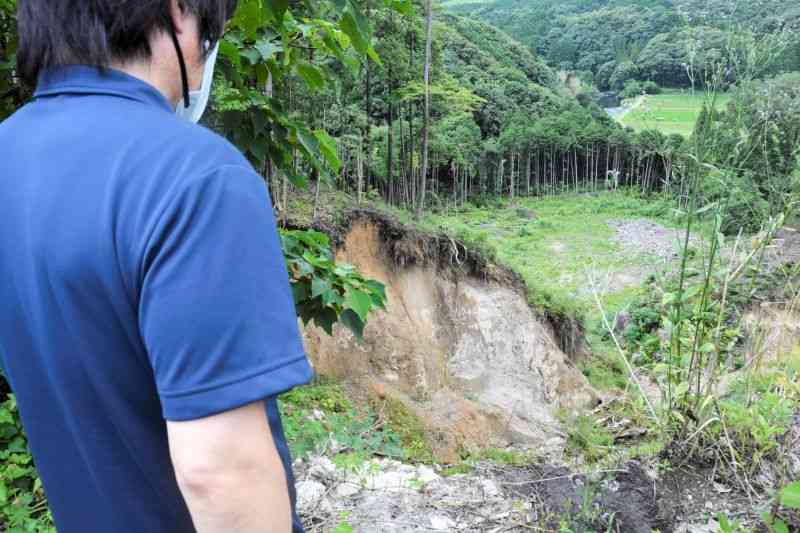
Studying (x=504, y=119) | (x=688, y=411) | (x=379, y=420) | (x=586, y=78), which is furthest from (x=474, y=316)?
(x=586, y=78)

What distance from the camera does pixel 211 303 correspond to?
72 centimetres

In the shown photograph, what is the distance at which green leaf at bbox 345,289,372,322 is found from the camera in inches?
76.9

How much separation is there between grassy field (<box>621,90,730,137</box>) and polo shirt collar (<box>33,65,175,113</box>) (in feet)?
Answer: 8.05

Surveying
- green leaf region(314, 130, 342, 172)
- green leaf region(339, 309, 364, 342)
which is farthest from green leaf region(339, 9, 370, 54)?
green leaf region(339, 309, 364, 342)

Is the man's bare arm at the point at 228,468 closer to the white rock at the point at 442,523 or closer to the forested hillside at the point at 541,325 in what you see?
the forested hillside at the point at 541,325

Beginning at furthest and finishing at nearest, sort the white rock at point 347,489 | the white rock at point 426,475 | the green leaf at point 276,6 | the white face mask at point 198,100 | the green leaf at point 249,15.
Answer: the white rock at point 426,475, the white rock at point 347,489, the green leaf at point 249,15, the green leaf at point 276,6, the white face mask at point 198,100

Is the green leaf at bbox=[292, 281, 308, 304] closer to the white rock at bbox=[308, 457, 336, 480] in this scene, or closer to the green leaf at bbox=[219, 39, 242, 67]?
the green leaf at bbox=[219, 39, 242, 67]

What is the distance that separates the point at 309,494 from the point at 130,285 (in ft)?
8.02

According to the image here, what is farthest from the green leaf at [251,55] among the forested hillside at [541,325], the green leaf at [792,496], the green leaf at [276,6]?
the green leaf at [792,496]

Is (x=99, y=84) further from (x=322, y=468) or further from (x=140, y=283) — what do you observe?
(x=322, y=468)

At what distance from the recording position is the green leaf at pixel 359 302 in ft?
6.41

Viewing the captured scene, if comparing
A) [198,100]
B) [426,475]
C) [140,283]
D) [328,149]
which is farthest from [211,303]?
[426,475]

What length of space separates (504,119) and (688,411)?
38.4 metres

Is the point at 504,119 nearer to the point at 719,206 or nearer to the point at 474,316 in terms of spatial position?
the point at 474,316
